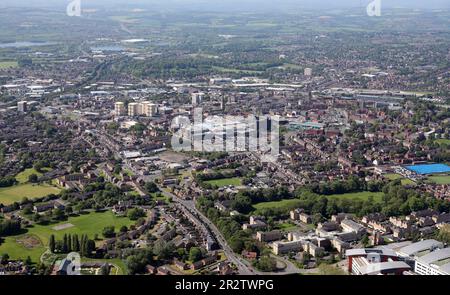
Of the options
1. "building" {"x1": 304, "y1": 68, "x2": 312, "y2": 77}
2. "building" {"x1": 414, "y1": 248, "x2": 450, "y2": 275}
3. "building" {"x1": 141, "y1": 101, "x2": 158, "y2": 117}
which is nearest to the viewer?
"building" {"x1": 414, "y1": 248, "x2": 450, "y2": 275}

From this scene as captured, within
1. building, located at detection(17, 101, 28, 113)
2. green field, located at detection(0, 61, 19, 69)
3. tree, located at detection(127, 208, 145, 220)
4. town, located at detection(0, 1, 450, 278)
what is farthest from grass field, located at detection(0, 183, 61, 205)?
green field, located at detection(0, 61, 19, 69)

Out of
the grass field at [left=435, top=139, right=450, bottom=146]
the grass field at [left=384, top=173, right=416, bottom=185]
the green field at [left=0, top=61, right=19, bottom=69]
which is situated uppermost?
the green field at [left=0, top=61, right=19, bottom=69]

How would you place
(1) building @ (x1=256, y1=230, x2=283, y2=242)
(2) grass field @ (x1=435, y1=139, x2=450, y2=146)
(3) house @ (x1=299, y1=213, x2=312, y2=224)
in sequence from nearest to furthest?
(1) building @ (x1=256, y1=230, x2=283, y2=242), (3) house @ (x1=299, y1=213, x2=312, y2=224), (2) grass field @ (x1=435, y1=139, x2=450, y2=146)

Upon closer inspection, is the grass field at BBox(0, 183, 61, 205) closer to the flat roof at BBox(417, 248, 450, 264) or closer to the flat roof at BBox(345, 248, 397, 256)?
the flat roof at BBox(345, 248, 397, 256)

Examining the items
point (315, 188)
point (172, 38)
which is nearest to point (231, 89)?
point (315, 188)

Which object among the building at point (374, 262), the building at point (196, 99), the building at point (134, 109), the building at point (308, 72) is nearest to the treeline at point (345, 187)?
the building at point (374, 262)

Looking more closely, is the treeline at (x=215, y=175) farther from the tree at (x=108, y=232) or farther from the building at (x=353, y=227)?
the building at (x=353, y=227)
